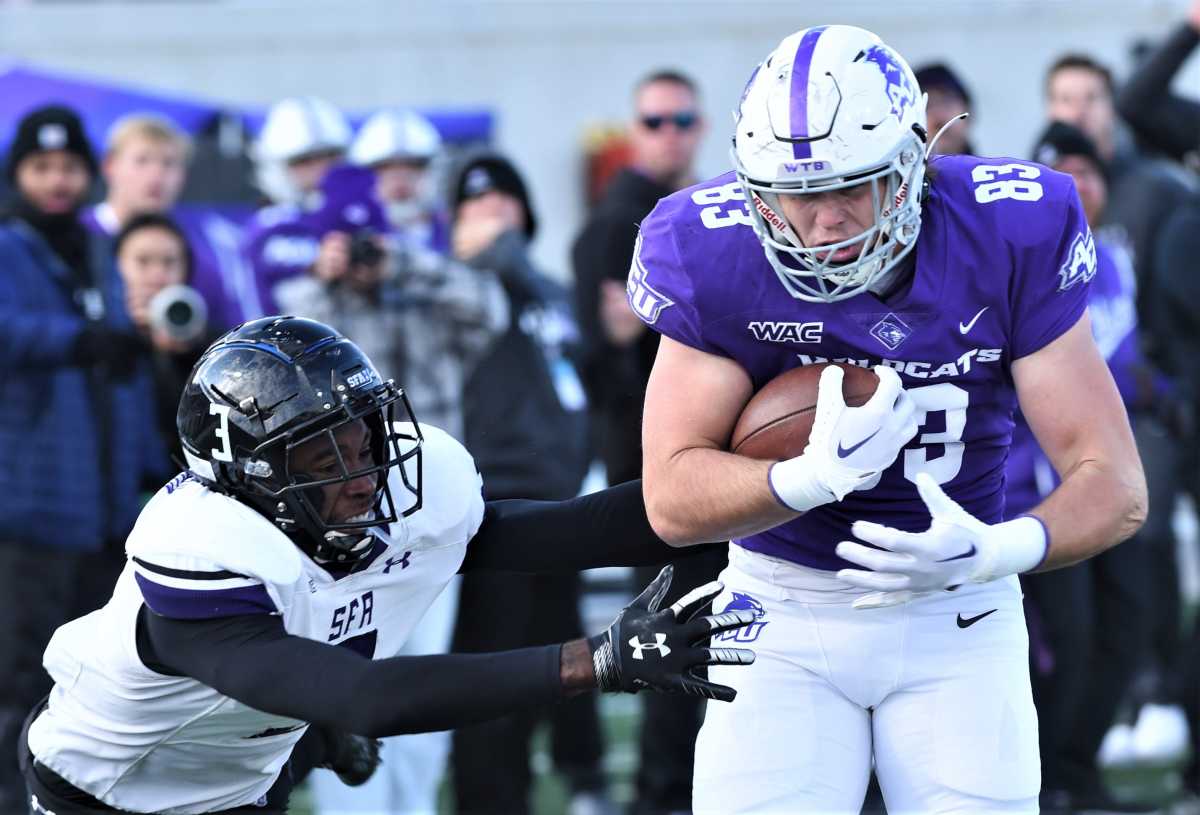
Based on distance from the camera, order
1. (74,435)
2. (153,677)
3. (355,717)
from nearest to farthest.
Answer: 1. (355,717)
2. (153,677)
3. (74,435)

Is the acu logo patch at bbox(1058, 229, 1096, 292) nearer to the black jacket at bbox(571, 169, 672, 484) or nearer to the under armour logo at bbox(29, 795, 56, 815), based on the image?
the under armour logo at bbox(29, 795, 56, 815)

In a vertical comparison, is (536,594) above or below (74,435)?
below

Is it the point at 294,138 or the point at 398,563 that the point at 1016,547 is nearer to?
the point at 398,563

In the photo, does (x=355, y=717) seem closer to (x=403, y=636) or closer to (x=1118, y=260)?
(x=403, y=636)

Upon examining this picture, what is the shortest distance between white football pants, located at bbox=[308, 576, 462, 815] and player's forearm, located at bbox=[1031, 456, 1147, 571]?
217cm

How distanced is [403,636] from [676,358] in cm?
71

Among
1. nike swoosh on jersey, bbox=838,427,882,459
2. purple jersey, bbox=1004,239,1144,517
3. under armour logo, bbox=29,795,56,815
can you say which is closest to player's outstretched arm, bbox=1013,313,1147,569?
nike swoosh on jersey, bbox=838,427,882,459

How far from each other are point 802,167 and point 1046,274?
17.3 inches

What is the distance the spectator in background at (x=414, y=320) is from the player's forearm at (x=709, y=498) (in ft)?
6.50

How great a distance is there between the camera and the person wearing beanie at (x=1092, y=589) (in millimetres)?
5262

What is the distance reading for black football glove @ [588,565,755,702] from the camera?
99.7 inches

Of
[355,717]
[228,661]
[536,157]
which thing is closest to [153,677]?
[228,661]

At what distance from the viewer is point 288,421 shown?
9.78 ft

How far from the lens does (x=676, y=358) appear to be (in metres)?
3.11
